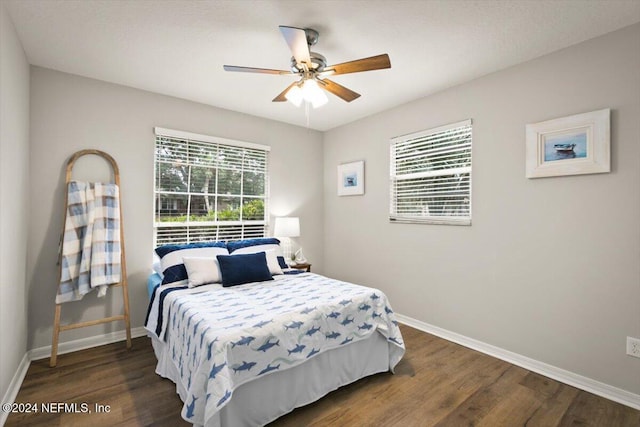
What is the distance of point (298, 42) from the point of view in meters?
1.91

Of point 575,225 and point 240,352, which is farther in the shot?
point 575,225

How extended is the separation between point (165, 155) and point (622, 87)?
4.07 metres

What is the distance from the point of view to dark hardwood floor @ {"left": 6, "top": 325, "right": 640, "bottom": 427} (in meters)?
1.92

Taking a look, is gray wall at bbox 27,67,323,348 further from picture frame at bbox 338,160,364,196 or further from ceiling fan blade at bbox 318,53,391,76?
ceiling fan blade at bbox 318,53,391,76

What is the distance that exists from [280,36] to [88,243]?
242cm

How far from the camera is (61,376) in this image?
2.42 m

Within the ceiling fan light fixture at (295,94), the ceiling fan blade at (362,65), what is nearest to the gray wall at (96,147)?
the ceiling fan light fixture at (295,94)

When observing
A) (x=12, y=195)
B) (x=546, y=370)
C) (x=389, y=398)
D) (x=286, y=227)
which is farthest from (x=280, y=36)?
(x=546, y=370)

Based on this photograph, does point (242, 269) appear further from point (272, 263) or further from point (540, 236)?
point (540, 236)

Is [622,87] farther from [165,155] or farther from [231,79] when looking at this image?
[165,155]

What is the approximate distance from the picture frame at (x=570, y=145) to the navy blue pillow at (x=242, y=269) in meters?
2.50

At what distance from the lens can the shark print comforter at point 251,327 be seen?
Answer: 64.6 inches

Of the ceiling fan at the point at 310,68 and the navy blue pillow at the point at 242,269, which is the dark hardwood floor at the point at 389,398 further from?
the ceiling fan at the point at 310,68

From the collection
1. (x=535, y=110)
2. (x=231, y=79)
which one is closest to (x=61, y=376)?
(x=231, y=79)
